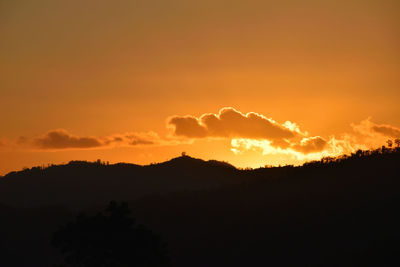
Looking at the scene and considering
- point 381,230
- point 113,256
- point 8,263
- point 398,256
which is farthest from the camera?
point 8,263

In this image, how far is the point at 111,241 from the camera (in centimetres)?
7212

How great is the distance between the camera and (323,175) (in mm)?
168000

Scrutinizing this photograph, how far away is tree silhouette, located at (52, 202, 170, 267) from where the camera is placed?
7200cm

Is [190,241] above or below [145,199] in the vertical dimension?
below

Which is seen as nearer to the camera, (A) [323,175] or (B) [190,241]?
(B) [190,241]

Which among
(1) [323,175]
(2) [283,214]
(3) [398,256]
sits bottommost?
(3) [398,256]

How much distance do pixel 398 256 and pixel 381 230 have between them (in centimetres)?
1467

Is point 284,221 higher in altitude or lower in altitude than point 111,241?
higher

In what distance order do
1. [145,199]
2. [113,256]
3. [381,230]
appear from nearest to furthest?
[113,256]
[381,230]
[145,199]

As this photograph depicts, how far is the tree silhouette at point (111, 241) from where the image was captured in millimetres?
72000

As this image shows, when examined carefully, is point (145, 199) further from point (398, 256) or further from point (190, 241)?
point (398, 256)

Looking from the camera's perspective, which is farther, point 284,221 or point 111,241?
point 284,221

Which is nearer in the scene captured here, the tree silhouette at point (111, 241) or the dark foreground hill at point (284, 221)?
the tree silhouette at point (111, 241)

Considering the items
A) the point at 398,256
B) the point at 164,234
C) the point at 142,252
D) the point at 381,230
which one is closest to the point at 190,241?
the point at 164,234
